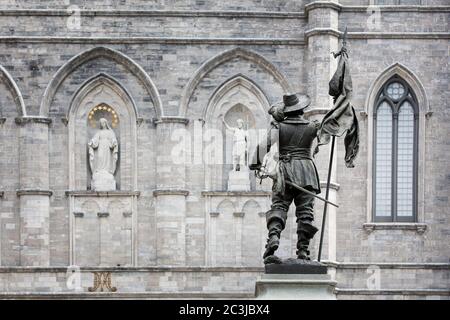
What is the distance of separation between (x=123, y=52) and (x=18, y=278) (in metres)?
6.67

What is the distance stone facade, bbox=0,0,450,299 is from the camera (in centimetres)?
3878

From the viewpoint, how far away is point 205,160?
1555 inches

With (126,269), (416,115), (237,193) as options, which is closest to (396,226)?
(416,115)

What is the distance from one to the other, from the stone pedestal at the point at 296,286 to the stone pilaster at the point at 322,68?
58.6 ft

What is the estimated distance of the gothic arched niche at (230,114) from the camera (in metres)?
39.5

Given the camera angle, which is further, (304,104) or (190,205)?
(190,205)

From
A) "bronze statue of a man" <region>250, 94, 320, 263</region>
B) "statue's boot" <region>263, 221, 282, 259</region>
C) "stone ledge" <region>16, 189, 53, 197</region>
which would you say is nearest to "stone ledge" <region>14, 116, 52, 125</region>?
"stone ledge" <region>16, 189, 53, 197</region>

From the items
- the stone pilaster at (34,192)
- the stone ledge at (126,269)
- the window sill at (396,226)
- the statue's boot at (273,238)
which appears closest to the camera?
the statue's boot at (273,238)

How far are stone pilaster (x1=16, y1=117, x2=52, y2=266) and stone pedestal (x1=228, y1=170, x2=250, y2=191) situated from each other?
4.88m

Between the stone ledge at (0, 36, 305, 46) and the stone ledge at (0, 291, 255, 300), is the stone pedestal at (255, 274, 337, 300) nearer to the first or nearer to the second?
the stone ledge at (0, 291, 255, 300)

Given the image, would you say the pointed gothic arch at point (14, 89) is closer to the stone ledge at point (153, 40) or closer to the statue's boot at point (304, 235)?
the stone ledge at point (153, 40)

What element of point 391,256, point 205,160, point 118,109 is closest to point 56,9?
point 118,109

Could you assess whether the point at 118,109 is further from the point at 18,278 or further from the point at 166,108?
the point at 18,278

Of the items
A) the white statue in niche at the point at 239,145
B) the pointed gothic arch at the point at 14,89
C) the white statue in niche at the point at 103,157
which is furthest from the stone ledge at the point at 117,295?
the pointed gothic arch at the point at 14,89
